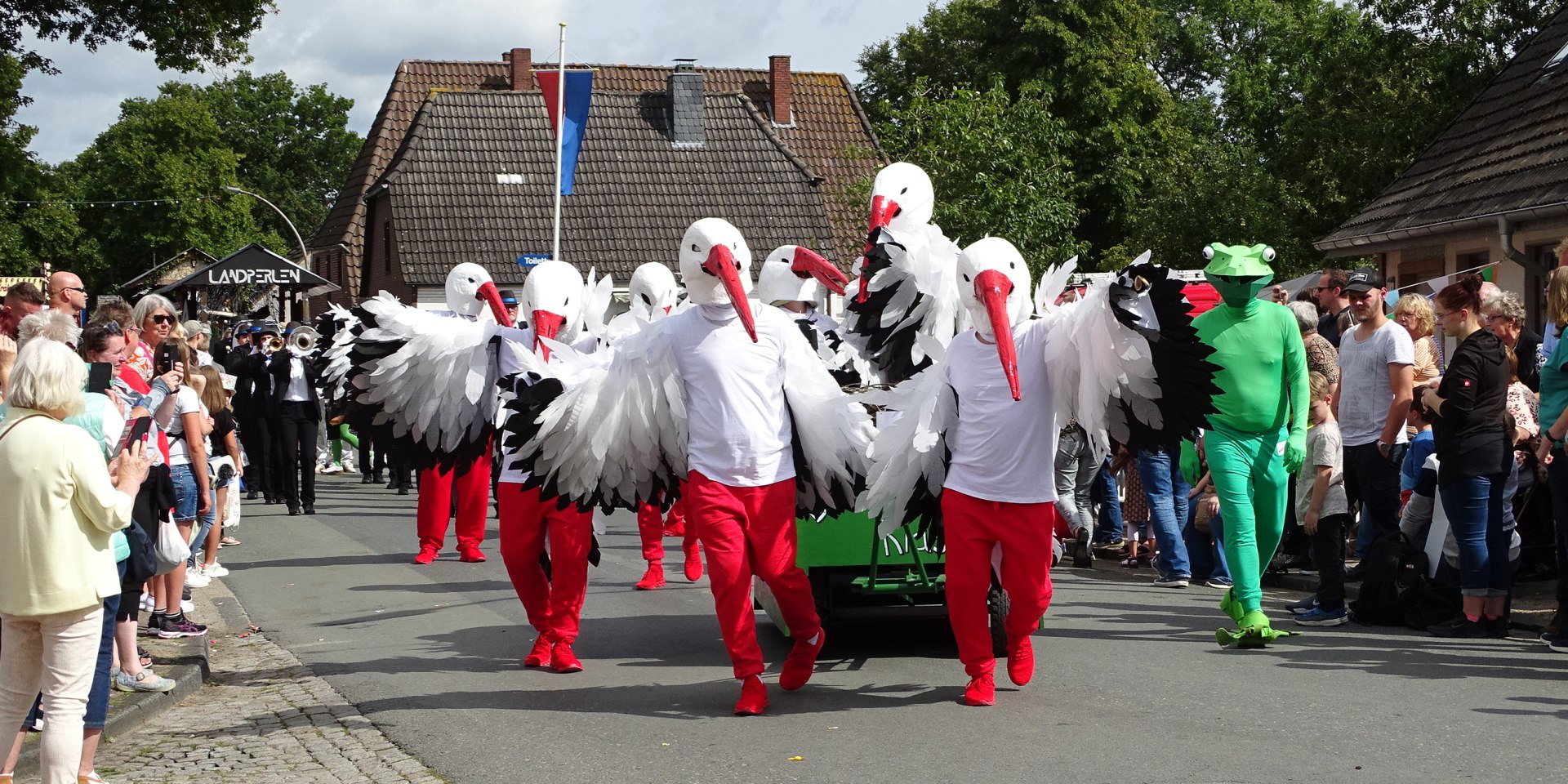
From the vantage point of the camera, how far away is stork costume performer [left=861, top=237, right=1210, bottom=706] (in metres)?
6.71

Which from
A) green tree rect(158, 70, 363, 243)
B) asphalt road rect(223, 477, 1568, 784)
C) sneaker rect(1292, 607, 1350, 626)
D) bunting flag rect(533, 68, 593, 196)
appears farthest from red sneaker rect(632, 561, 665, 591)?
green tree rect(158, 70, 363, 243)

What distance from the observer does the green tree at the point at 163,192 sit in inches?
3123

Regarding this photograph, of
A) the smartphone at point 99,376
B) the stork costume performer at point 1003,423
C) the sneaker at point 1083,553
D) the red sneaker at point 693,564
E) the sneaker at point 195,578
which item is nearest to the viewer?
the smartphone at point 99,376

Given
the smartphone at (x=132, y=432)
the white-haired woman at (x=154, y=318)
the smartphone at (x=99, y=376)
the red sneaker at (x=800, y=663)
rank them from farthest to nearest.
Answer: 1. the white-haired woman at (x=154, y=318)
2. the red sneaker at (x=800, y=663)
3. the smartphone at (x=99, y=376)
4. the smartphone at (x=132, y=432)

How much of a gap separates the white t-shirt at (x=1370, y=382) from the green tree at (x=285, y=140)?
86.0 m

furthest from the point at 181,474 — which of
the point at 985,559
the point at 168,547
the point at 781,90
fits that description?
the point at 781,90

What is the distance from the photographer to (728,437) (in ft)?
22.9

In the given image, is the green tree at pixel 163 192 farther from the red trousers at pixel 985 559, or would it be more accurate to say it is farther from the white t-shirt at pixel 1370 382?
the red trousers at pixel 985 559

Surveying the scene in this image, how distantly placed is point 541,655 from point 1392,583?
4.68 metres

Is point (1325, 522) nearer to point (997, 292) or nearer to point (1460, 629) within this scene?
point (1460, 629)

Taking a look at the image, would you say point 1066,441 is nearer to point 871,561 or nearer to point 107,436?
point 871,561

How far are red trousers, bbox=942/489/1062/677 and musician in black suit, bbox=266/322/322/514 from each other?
40.1ft

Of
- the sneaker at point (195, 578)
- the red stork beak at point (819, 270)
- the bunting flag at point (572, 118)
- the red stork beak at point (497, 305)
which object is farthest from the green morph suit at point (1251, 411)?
the bunting flag at point (572, 118)

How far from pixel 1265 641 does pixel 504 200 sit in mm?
31110
